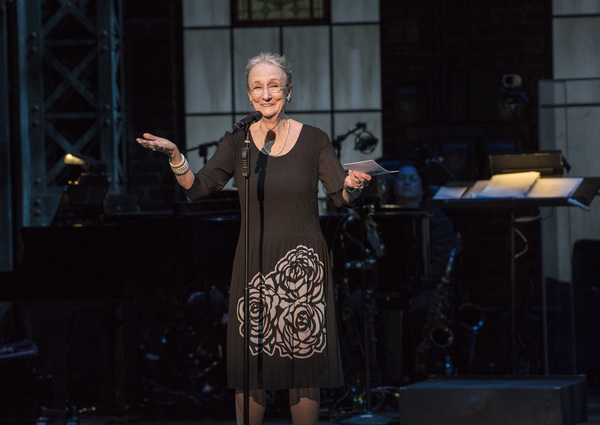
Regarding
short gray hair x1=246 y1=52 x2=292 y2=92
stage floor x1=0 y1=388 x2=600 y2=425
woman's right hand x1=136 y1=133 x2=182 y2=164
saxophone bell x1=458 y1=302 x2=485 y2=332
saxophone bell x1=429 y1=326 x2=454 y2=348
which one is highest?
short gray hair x1=246 y1=52 x2=292 y2=92

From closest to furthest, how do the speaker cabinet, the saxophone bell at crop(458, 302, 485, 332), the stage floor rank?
the speaker cabinet → the stage floor → the saxophone bell at crop(458, 302, 485, 332)

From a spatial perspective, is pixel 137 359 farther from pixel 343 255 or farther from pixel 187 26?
pixel 187 26

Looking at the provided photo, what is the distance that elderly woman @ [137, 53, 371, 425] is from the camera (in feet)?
9.55

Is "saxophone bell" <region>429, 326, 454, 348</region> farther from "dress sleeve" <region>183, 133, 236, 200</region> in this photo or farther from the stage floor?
"dress sleeve" <region>183, 133, 236, 200</region>

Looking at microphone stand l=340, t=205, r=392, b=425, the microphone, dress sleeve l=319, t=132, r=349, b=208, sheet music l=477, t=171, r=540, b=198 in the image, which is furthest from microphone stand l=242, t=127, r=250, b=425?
sheet music l=477, t=171, r=540, b=198

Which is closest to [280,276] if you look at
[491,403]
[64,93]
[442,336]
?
[491,403]

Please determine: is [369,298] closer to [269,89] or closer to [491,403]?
[491,403]

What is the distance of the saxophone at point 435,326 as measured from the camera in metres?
5.43

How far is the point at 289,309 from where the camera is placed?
9.58 ft

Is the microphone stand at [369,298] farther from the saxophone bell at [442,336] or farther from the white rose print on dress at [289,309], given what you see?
the white rose print on dress at [289,309]

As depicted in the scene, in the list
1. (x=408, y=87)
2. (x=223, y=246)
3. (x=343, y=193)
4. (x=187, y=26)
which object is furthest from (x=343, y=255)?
(x=187, y=26)

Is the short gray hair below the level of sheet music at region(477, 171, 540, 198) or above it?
above

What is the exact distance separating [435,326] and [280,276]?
9.00 ft

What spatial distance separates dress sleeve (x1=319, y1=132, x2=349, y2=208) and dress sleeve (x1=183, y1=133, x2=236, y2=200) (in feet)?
0.96
